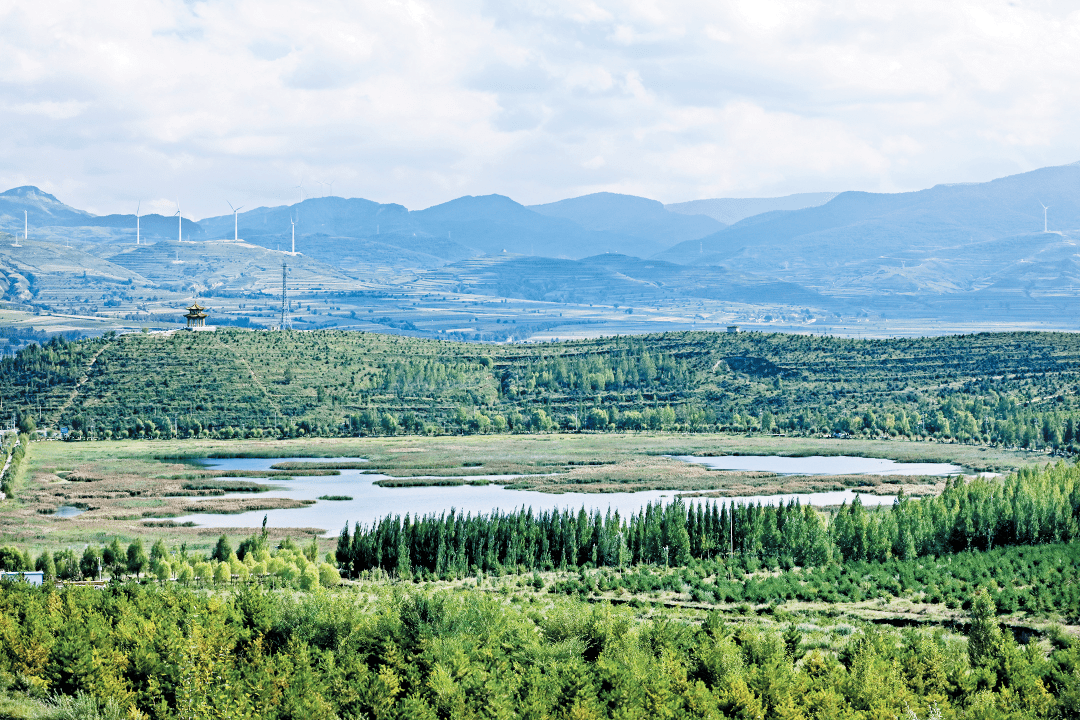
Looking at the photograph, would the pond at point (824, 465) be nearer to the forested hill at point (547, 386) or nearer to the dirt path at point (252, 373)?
the forested hill at point (547, 386)

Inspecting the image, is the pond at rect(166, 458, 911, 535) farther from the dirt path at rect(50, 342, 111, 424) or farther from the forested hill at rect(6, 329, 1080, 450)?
the dirt path at rect(50, 342, 111, 424)

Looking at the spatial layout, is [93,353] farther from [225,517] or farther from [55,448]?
[225,517]

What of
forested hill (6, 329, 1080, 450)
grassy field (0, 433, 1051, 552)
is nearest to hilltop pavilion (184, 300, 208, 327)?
forested hill (6, 329, 1080, 450)

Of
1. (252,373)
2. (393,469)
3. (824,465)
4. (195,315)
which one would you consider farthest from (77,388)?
(824,465)

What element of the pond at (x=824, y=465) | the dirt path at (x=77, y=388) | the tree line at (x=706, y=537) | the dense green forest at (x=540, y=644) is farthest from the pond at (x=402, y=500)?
the dirt path at (x=77, y=388)

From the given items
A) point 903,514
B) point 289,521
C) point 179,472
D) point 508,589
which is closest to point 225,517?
point 289,521

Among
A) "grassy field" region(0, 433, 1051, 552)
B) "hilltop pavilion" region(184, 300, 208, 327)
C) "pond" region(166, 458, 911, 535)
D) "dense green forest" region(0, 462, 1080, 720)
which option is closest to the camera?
"dense green forest" region(0, 462, 1080, 720)
